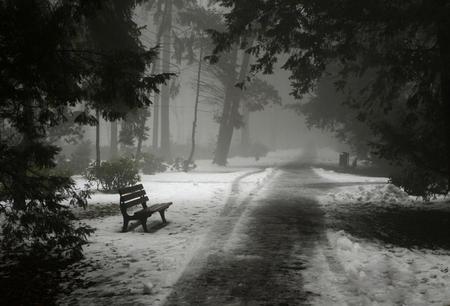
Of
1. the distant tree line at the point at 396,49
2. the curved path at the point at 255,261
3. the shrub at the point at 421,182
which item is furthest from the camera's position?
the shrub at the point at 421,182

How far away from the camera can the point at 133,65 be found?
608 centimetres

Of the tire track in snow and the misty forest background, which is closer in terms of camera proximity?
the misty forest background

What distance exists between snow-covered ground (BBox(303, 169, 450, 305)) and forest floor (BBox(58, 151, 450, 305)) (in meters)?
0.02

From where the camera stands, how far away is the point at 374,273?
670 cm

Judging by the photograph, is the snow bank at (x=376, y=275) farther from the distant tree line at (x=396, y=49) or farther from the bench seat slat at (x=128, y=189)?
the bench seat slat at (x=128, y=189)

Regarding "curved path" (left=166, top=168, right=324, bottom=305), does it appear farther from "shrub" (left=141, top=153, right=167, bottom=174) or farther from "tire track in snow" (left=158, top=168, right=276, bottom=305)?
"shrub" (left=141, top=153, right=167, bottom=174)

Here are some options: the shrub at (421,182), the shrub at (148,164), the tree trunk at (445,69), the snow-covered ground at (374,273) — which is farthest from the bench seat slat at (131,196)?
the shrub at (148,164)

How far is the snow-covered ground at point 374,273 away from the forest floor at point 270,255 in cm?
2

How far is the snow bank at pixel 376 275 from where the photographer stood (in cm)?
574

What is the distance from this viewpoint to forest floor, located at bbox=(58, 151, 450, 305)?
580 centimetres

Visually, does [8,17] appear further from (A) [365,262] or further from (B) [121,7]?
(B) [121,7]

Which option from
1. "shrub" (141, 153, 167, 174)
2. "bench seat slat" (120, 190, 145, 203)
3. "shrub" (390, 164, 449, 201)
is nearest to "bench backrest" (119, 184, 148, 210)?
"bench seat slat" (120, 190, 145, 203)

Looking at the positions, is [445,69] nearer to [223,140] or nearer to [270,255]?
[270,255]

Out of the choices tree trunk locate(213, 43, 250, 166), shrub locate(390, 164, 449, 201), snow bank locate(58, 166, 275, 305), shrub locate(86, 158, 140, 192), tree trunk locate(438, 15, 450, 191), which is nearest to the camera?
snow bank locate(58, 166, 275, 305)
